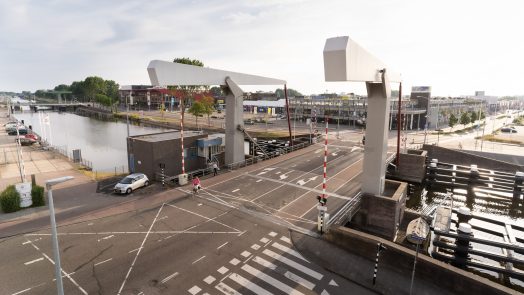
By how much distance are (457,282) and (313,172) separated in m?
19.4

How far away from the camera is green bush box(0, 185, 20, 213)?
2080 centimetres

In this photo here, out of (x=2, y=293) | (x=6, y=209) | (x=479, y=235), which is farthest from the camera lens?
(x=479, y=235)

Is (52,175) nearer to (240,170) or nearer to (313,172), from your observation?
(240,170)

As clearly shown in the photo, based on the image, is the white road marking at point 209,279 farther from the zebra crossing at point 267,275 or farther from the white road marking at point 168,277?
the white road marking at point 168,277

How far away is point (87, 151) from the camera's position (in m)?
56.8


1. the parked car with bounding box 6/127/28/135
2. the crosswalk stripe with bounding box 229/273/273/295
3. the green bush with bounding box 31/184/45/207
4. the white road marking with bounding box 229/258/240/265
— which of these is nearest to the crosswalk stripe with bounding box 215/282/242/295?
the crosswalk stripe with bounding box 229/273/273/295

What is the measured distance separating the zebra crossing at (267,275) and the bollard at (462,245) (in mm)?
10044

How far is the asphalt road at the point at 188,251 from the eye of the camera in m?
13.1

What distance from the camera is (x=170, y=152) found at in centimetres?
3014

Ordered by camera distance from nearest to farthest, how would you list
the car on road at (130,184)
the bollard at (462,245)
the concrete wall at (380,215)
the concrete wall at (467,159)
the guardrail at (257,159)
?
the bollard at (462,245)
the concrete wall at (380,215)
the car on road at (130,184)
the guardrail at (257,159)
the concrete wall at (467,159)

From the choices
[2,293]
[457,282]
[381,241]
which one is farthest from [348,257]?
[2,293]

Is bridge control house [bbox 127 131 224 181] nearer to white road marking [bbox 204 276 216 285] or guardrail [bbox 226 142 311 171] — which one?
guardrail [bbox 226 142 311 171]

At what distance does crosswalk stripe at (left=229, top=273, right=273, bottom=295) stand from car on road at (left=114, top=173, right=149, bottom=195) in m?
14.9

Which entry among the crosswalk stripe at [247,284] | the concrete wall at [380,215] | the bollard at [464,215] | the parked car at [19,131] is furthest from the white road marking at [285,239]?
the parked car at [19,131]
